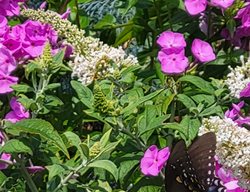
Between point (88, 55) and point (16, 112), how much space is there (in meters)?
0.21

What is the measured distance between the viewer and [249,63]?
5.76ft

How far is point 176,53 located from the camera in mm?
1915

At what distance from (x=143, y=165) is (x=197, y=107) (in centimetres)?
22

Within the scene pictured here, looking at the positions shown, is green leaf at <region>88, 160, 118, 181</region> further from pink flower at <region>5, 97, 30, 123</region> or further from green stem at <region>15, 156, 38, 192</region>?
pink flower at <region>5, 97, 30, 123</region>

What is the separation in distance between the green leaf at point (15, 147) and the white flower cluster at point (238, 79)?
46 centimetres

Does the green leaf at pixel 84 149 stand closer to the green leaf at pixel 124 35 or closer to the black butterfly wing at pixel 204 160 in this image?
the black butterfly wing at pixel 204 160

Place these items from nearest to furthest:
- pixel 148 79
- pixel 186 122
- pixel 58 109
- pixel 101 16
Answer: pixel 186 122 → pixel 58 109 → pixel 148 79 → pixel 101 16

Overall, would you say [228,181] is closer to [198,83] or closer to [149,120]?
[149,120]

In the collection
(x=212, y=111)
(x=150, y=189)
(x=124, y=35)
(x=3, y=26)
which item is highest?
(x=3, y=26)

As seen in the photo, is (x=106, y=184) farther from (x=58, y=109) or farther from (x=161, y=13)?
(x=161, y=13)

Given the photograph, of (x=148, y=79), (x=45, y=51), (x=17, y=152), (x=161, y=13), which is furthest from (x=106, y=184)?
(x=161, y=13)

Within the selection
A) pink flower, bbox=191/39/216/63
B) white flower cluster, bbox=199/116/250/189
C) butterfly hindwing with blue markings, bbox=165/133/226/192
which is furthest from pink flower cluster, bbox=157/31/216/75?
white flower cluster, bbox=199/116/250/189

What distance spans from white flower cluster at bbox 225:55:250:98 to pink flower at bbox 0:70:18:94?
18.5 inches

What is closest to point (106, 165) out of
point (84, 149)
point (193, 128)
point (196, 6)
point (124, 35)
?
point (84, 149)
